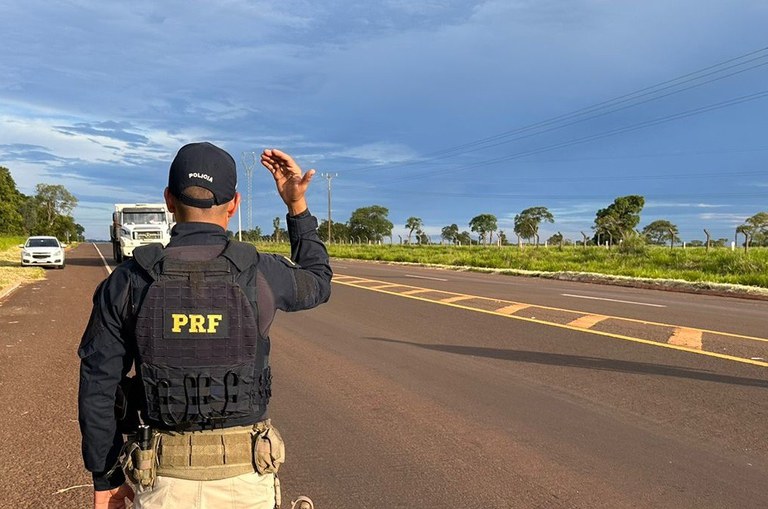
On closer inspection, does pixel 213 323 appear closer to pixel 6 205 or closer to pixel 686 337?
pixel 686 337

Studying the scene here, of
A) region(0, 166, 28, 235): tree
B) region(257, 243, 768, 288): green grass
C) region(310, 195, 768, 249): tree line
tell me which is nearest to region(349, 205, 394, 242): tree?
region(310, 195, 768, 249): tree line

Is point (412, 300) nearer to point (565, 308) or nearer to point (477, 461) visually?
point (565, 308)

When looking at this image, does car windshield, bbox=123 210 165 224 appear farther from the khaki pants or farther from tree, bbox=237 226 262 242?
tree, bbox=237 226 262 242

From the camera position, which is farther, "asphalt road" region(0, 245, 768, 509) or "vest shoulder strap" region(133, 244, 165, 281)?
"asphalt road" region(0, 245, 768, 509)

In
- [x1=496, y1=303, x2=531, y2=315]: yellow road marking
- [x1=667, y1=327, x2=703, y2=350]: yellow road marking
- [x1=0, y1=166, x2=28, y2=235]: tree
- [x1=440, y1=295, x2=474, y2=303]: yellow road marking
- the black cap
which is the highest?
[x1=0, y1=166, x2=28, y2=235]: tree

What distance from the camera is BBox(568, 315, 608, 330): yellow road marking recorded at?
33.9ft

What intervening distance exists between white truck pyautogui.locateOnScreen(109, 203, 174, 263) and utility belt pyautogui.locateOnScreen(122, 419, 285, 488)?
24.7m

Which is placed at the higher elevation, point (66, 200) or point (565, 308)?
point (66, 200)

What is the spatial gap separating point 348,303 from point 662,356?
7.57m

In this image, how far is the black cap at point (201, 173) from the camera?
79.2 inches

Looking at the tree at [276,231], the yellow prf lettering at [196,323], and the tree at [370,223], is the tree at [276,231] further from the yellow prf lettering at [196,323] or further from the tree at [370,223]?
the yellow prf lettering at [196,323]

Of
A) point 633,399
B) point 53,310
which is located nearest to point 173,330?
point 633,399

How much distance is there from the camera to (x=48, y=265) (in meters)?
28.6

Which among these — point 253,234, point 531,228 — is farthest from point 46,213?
point 531,228
